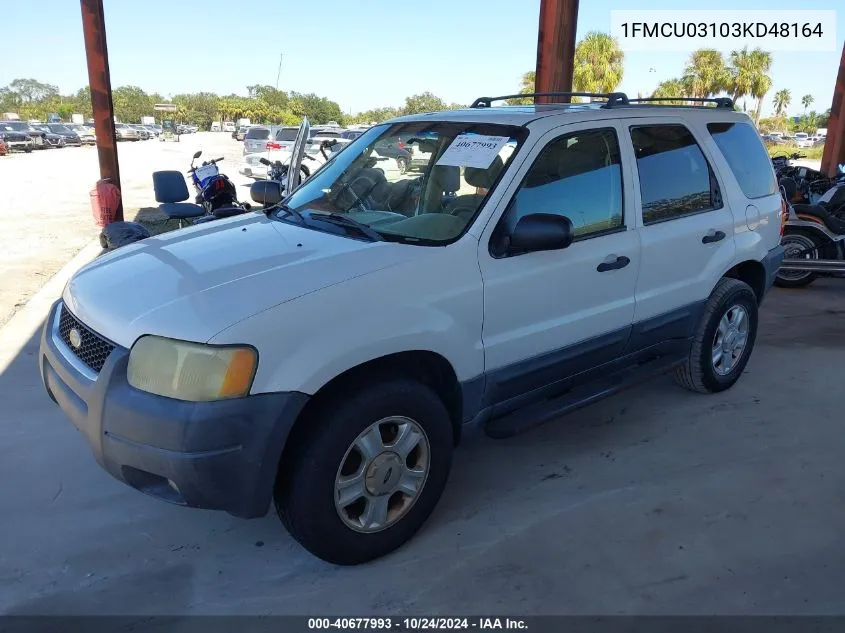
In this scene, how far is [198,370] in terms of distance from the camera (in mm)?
2248

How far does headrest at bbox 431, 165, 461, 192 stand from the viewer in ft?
10.6

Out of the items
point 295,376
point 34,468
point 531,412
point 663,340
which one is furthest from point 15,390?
point 663,340

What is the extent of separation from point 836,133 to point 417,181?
12.3m

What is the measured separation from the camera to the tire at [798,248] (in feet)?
24.3

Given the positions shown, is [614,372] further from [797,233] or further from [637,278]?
[797,233]

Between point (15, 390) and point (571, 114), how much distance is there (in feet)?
12.4

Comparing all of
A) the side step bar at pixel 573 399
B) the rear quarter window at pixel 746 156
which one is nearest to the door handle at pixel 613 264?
the side step bar at pixel 573 399

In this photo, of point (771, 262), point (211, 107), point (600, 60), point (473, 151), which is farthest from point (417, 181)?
point (211, 107)

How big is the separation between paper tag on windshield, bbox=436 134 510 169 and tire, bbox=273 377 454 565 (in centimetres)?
110

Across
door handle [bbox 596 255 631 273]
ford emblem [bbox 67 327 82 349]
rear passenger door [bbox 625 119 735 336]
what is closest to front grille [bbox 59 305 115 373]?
ford emblem [bbox 67 327 82 349]

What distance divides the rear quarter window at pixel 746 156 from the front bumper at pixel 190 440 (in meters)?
3.25

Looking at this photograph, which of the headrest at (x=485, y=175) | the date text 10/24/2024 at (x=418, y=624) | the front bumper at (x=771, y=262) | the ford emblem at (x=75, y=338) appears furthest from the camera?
the front bumper at (x=771, y=262)

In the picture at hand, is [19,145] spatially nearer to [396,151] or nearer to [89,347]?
[396,151]

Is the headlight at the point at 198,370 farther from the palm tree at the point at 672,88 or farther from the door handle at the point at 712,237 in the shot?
the palm tree at the point at 672,88
